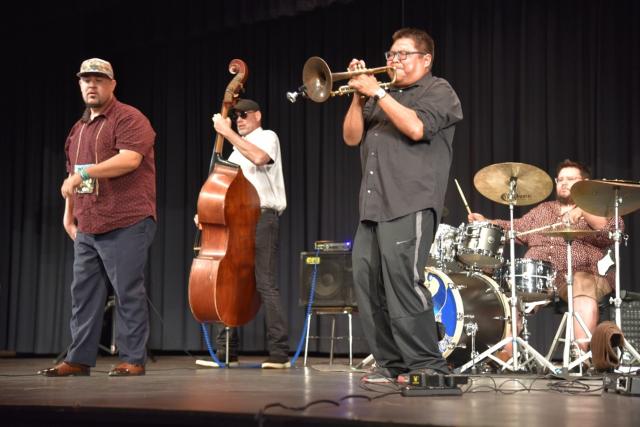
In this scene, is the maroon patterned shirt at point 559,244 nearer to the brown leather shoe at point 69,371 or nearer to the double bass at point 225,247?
the double bass at point 225,247

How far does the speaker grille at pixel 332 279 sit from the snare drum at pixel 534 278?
4.42 feet

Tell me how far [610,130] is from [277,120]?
9.96 feet

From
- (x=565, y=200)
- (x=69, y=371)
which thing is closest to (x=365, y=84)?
(x=69, y=371)

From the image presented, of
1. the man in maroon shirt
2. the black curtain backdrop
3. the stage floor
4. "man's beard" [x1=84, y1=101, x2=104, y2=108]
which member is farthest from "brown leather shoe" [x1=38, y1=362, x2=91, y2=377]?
the black curtain backdrop

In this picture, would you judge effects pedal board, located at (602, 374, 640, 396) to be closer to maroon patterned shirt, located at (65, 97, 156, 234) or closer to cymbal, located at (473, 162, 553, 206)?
cymbal, located at (473, 162, 553, 206)

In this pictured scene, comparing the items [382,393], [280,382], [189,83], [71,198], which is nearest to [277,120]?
[189,83]

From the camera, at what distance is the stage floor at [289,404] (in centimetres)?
250

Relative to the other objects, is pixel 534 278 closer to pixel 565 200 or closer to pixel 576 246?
pixel 576 246

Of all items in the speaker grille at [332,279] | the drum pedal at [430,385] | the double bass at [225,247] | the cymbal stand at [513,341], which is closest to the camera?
the drum pedal at [430,385]

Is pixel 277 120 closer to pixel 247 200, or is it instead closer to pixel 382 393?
pixel 247 200

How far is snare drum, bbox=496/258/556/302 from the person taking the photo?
517 centimetres

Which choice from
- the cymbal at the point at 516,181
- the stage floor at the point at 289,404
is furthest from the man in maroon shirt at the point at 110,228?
the cymbal at the point at 516,181

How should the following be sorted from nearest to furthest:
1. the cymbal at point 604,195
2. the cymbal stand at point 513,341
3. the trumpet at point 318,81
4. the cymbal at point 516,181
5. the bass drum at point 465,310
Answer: the trumpet at point 318,81
the cymbal at point 604,195
the cymbal stand at point 513,341
the cymbal at point 516,181
the bass drum at point 465,310

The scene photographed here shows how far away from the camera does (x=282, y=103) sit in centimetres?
797
